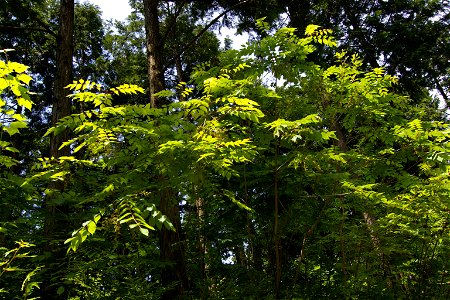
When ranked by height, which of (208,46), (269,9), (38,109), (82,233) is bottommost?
(82,233)

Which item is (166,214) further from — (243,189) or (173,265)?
(173,265)

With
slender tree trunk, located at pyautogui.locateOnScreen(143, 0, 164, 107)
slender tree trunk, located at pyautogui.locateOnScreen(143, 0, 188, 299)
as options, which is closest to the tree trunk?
slender tree trunk, located at pyautogui.locateOnScreen(143, 0, 188, 299)

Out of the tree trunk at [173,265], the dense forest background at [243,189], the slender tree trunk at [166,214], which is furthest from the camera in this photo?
the tree trunk at [173,265]

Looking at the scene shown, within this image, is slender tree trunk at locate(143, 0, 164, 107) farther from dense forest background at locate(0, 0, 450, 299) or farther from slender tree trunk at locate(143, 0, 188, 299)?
dense forest background at locate(0, 0, 450, 299)

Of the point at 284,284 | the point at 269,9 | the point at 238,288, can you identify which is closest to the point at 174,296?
the point at 238,288

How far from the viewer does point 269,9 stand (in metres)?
8.97

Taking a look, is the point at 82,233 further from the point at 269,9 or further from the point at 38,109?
the point at 38,109

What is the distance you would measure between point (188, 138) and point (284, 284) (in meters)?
2.53

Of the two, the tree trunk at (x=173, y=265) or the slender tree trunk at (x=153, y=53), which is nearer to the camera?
the tree trunk at (x=173, y=265)

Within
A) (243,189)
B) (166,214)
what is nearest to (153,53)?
(243,189)

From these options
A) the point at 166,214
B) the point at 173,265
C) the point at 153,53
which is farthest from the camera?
the point at 153,53

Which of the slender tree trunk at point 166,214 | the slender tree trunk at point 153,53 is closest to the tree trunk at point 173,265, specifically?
the slender tree trunk at point 166,214

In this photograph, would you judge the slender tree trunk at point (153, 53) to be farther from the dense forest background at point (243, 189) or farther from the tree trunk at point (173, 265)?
the tree trunk at point (173, 265)

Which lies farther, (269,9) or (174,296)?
(269,9)
